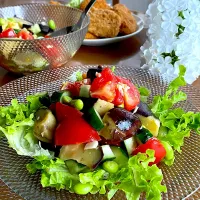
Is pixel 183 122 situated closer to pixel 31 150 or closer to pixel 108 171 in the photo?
pixel 108 171

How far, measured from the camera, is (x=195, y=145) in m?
0.94

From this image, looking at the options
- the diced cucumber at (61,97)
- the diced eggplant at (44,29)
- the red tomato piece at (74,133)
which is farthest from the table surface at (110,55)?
the red tomato piece at (74,133)

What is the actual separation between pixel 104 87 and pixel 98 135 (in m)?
0.12

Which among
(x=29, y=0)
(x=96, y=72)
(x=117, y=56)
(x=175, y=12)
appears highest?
(x=175, y=12)

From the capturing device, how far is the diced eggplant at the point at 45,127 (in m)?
0.91

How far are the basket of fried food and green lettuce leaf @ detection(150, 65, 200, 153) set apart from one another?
54 centimetres

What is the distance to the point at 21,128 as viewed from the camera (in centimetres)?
93

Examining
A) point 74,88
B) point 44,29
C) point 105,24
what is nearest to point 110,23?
point 105,24

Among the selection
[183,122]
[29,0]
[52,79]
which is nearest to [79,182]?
[183,122]

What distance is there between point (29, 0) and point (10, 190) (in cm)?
182

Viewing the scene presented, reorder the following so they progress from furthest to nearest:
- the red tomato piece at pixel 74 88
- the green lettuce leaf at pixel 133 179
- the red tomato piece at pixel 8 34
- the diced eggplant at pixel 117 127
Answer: the red tomato piece at pixel 8 34
the red tomato piece at pixel 74 88
the diced eggplant at pixel 117 127
the green lettuce leaf at pixel 133 179

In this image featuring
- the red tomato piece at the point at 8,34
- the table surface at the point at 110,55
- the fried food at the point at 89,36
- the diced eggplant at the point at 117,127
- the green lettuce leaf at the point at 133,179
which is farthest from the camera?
the fried food at the point at 89,36

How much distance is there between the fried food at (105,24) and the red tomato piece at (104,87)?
0.64 meters

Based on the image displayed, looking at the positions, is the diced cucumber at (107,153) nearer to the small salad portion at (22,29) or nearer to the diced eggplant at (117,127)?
the diced eggplant at (117,127)
